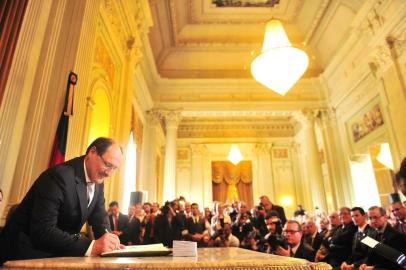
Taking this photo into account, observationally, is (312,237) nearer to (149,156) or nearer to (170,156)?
(170,156)

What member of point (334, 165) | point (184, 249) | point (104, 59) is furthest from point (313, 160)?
point (184, 249)

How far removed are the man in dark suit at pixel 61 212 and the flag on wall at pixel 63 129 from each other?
7.15ft

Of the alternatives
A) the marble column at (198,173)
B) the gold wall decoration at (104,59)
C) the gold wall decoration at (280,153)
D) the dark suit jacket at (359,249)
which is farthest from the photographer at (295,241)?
Result: the gold wall decoration at (280,153)

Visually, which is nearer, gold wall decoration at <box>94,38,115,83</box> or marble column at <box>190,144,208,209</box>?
gold wall decoration at <box>94,38,115,83</box>

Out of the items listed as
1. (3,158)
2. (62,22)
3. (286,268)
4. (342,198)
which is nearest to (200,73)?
(342,198)

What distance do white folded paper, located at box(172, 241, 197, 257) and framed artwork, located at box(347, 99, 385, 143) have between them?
29.5ft

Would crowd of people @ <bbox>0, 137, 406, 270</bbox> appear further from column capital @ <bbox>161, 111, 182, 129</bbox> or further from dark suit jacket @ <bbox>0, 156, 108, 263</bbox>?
column capital @ <bbox>161, 111, 182, 129</bbox>

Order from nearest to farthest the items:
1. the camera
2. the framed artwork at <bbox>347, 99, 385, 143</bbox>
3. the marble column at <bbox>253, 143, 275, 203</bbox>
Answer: the camera
the framed artwork at <bbox>347, 99, 385, 143</bbox>
the marble column at <bbox>253, 143, 275, 203</bbox>

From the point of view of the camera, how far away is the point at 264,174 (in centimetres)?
1453

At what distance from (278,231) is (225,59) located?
9.12 m

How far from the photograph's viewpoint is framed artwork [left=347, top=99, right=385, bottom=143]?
878 centimetres

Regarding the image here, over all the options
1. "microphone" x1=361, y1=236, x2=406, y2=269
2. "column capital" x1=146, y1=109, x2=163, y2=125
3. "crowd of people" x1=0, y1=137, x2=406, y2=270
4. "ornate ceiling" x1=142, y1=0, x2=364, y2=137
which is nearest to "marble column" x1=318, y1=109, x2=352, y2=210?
"ornate ceiling" x1=142, y1=0, x2=364, y2=137

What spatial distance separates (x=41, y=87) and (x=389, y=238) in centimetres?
443

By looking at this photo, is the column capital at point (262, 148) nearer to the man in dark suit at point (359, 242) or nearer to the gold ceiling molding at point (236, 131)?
the gold ceiling molding at point (236, 131)
